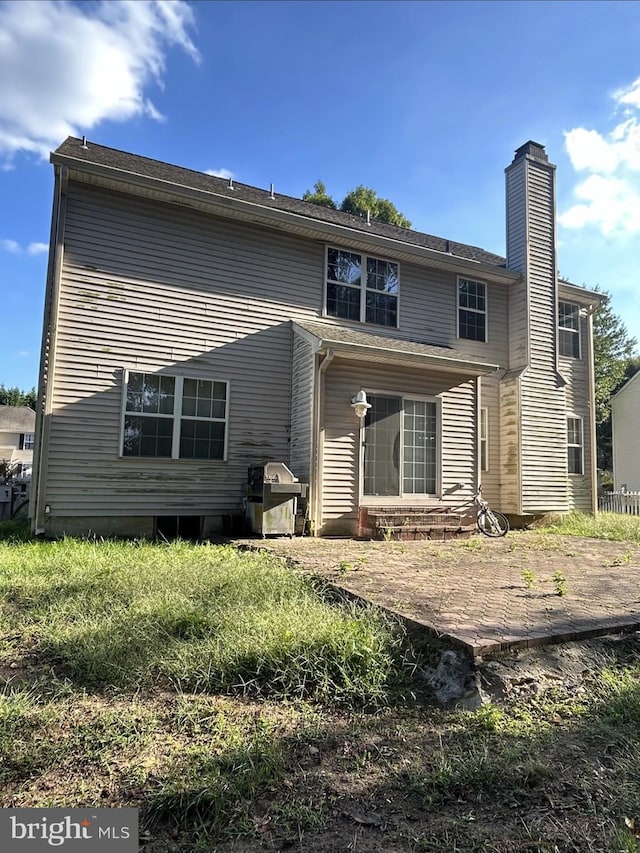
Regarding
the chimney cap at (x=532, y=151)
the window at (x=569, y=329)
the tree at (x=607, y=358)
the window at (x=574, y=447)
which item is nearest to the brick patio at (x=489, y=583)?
the window at (x=574, y=447)

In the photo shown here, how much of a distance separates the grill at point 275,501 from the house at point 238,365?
0.43 m

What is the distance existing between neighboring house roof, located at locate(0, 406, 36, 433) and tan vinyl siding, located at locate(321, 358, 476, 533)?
34.5m

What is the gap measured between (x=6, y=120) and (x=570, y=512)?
1462cm

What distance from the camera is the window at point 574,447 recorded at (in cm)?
1337

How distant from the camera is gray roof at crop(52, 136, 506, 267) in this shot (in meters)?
9.16

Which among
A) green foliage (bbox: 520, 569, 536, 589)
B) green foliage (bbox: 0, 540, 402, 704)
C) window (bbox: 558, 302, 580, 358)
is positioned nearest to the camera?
green foliage (bbox: 0, 540, 402, 704)

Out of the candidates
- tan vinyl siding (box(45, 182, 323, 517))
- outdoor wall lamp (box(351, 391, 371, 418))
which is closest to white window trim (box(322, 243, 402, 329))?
tan vinyl siding (box(45, 182, 323, 517))

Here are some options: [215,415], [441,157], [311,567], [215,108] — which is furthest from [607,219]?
[311,567]

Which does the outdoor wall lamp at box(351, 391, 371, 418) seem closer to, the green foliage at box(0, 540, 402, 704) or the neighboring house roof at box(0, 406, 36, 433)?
the green foliage at box(0, 540, 402, 704)

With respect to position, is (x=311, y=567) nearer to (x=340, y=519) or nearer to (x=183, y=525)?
(x=340, y=519)

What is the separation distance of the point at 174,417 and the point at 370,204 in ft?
67.9

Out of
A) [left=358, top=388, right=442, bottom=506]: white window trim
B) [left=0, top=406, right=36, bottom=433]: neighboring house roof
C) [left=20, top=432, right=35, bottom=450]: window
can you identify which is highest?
[left=0, top=406, right=36, bottom=433]: neighboring house roof

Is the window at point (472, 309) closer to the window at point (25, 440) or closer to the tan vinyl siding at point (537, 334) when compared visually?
the tan vinyl siding at point (537, 334)

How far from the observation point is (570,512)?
41.4 feet
